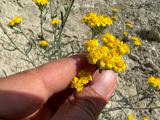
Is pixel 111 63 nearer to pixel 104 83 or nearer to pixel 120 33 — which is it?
pixel 104 83

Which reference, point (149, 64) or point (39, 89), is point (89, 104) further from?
point (149, 64)

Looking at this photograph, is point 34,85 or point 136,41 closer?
point 34,85

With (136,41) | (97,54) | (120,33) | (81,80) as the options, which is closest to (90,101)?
(81,80)

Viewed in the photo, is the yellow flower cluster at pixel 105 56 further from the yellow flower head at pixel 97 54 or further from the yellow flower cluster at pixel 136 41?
the yellow flower cluster at pixel 136 41

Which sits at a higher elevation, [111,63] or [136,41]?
[111,63]

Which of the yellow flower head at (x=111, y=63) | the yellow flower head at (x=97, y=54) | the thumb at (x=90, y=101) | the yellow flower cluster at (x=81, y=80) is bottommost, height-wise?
the thumb at (x=90, y=101)

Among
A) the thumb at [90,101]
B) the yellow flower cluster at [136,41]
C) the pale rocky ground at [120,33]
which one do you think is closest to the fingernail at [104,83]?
the thumb at [90,101]

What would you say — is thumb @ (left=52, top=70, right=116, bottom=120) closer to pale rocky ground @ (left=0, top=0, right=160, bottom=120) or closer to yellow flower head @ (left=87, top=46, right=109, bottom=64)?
yellow flower head @ (left=87, top=46, right=109, bottom=64)
